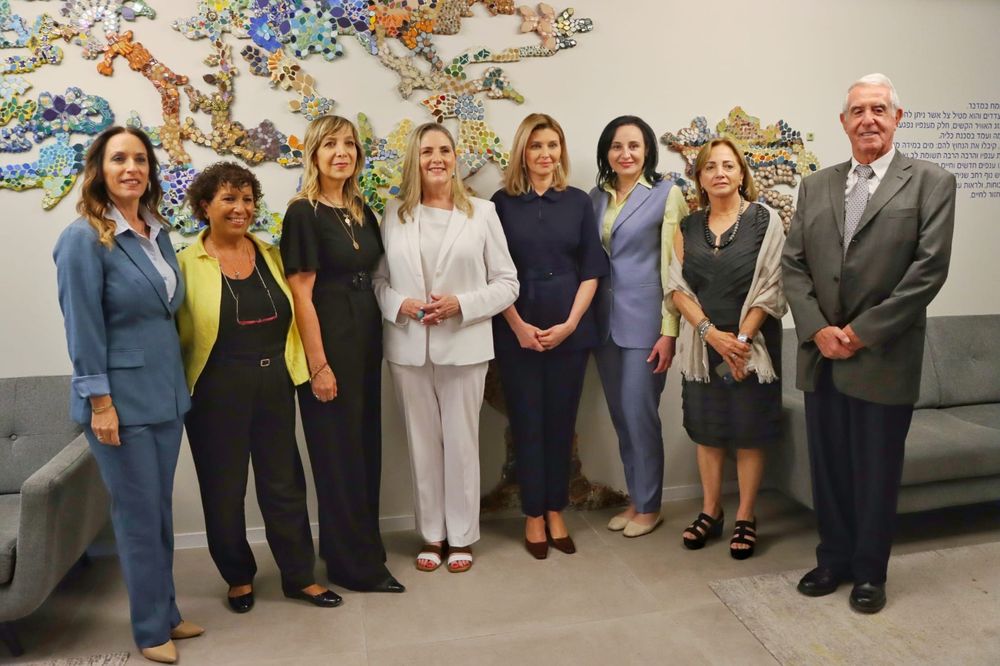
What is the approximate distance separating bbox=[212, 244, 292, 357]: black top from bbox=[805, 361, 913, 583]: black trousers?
188 cm

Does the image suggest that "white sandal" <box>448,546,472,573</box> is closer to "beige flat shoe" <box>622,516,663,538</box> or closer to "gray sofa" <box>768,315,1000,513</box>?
"beige flat shoe" <box>622,516,663,538</box>

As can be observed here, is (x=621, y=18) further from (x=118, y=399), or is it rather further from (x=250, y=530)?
(x=250, y=530)

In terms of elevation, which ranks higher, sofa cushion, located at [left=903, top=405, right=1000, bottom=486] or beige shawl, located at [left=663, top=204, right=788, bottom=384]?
beige shawl, located at [left=663, top=204, right=788, bottom=384]

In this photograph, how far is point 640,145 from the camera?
10.2ft

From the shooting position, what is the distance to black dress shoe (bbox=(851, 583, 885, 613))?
102 inches

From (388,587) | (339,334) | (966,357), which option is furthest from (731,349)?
(966,357)

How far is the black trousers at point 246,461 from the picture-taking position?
2.52 m

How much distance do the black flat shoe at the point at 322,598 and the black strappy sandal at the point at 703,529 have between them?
4.67 feet

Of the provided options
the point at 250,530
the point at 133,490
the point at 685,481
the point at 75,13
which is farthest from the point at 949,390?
the point at 75,13

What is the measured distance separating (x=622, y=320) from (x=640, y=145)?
715mm

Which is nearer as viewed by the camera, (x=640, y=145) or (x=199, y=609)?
(x=199, y=609)

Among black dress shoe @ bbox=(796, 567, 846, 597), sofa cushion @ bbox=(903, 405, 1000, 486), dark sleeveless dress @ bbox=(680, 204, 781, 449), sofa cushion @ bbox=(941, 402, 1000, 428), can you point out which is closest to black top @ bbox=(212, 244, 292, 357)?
dark sleeveless dress @ bbox=(680, 204, 781, 449)

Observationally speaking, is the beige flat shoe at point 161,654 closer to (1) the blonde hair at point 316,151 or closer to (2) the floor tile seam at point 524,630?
(2) the floor tile seam at point 524,630

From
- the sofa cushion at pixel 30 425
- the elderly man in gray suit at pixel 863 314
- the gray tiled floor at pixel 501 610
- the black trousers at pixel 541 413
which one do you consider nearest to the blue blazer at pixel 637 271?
the black trousers at pixel 541 413
